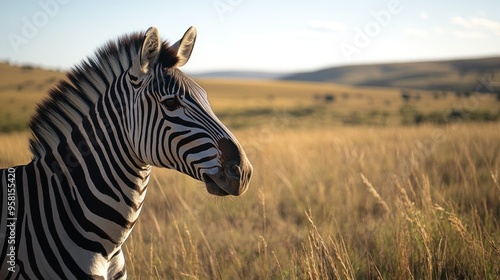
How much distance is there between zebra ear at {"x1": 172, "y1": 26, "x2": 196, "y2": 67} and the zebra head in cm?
6

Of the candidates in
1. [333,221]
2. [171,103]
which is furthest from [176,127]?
[333,221]

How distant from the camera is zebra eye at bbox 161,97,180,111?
228 centimetres

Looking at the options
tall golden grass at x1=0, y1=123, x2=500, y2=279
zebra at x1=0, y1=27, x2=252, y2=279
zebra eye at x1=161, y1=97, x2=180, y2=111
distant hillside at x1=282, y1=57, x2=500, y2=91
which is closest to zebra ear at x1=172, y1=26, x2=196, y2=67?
zebra at x1=0, y1=27, x2=252, y2=279

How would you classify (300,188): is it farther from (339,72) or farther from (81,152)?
(339,72)

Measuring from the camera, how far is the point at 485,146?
8.28 meters

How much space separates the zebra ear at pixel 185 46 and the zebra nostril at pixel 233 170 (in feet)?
2.80

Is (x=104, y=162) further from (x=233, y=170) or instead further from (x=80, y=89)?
(x=233, y=170)

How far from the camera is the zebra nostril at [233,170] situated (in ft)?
6.82

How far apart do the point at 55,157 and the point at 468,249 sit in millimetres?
3555

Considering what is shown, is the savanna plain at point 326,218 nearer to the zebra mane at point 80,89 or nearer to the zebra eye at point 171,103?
the zebra mane at point 80,89

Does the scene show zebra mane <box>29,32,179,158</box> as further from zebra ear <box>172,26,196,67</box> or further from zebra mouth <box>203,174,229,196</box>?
zebra mouth <box>203,174,229,196</box>

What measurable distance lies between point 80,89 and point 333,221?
12.1ft

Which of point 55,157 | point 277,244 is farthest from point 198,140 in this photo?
point 277,244

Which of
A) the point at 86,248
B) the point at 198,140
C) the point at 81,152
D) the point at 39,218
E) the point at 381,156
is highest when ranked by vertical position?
the point at 81,152
